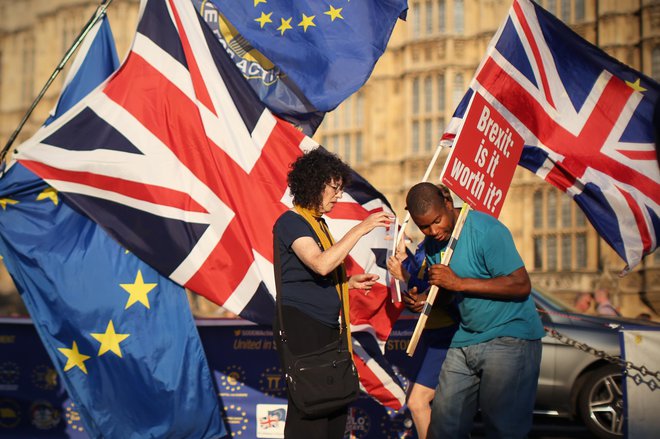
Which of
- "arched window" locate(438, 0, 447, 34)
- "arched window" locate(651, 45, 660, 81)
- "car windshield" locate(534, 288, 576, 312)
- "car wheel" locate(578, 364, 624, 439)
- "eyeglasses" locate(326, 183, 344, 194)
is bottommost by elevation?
"car wheel" locate(578, 364, 624, 439)

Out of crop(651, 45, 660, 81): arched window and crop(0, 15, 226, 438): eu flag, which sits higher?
crop(651, 45, 660, 81): arched window

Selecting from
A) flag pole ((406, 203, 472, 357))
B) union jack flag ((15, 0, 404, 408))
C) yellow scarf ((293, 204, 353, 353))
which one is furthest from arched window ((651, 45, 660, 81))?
yellow scarf ((293, 204, 353, 353))

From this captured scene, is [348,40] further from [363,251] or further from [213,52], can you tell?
[363,251]

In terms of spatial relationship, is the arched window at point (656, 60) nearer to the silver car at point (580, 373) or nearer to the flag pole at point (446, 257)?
the silver car at point (580, 373)

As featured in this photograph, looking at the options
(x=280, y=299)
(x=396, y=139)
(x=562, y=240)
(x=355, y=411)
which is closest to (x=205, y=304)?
(x=396, y=139)

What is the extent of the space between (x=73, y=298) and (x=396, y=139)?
1793 centimetres

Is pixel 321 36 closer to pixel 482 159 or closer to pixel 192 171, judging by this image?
pixel 192 171

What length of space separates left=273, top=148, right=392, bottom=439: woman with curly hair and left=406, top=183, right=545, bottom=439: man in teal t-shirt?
44 centimetres

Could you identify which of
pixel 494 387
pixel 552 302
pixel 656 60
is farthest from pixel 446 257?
pixel 656 60

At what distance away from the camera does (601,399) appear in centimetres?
772

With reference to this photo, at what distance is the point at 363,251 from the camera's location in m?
5.47

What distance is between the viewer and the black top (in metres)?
3.90

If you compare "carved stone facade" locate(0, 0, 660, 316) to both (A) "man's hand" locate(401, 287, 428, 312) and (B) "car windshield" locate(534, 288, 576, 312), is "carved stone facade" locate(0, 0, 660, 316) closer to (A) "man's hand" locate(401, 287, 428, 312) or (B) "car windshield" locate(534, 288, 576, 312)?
(B) "car windshield" locate(534, 288, 576, 312)

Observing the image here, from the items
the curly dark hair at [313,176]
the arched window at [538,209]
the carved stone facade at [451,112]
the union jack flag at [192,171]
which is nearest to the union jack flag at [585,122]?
the union jack flag at [192,171]
